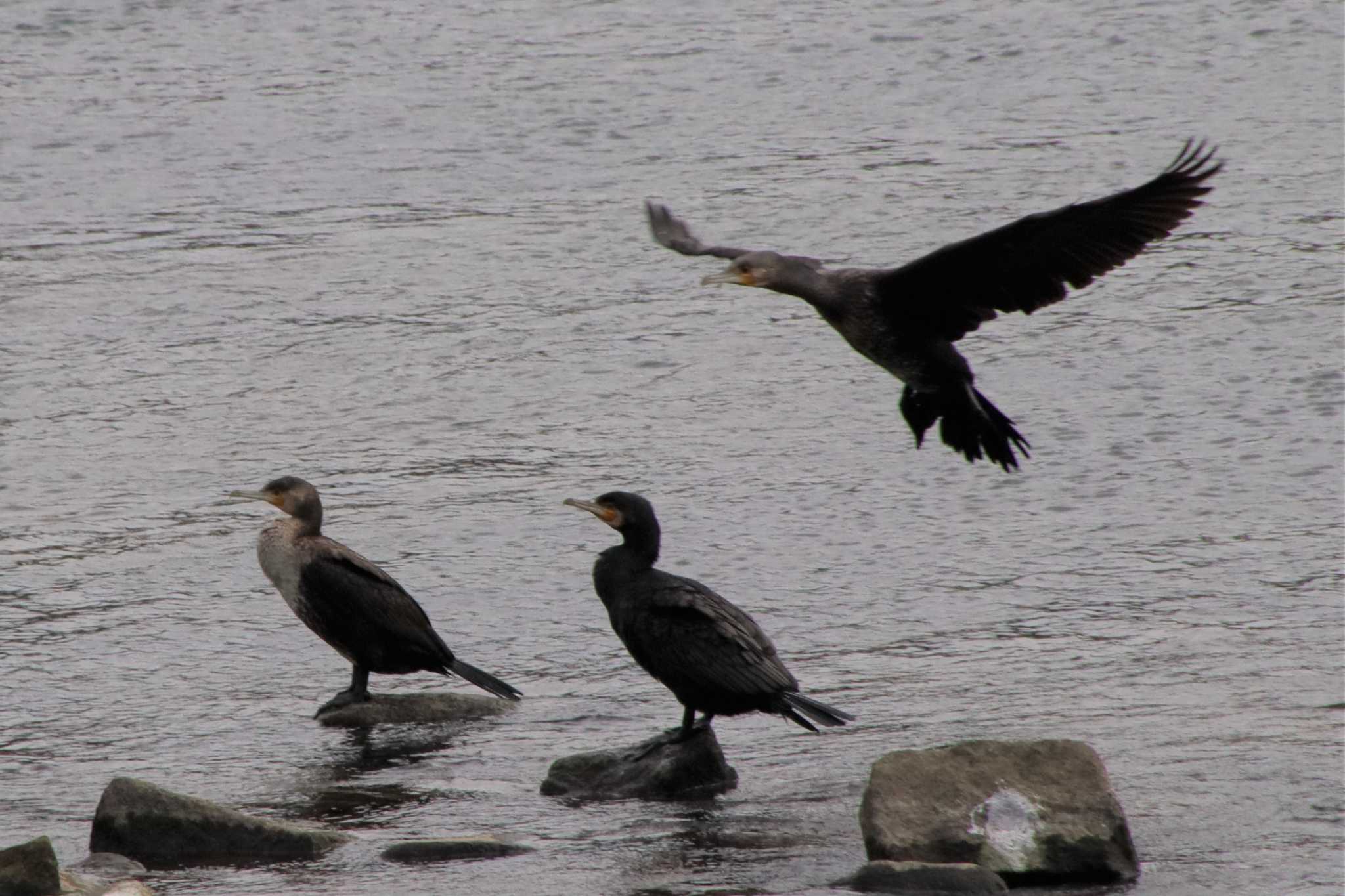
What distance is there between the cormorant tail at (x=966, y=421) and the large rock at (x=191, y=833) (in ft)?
9.76

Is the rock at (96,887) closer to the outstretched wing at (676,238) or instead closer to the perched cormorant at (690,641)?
the perched cormorant at (690,641)

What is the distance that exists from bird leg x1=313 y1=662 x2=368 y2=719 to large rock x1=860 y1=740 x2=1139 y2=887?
2.50 m

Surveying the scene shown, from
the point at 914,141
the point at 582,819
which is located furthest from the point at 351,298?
the point at 582,819

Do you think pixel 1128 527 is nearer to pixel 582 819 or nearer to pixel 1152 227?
pixel 1152 227

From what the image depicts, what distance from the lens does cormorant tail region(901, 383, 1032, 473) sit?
820 cm

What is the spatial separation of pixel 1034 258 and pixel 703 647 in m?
1.87

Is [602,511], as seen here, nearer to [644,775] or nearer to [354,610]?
[644,775]

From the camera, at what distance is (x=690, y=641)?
7.20 meters

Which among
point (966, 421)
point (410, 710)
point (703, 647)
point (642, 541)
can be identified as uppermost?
point (966, 421)

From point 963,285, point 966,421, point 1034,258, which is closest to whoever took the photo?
point 1034,258

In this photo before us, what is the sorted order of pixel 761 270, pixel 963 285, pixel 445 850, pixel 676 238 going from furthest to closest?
pixel 676 238 < pixel 761 270 < pixel 963 285 < pixel 445 850

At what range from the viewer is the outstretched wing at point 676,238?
29.6 feet

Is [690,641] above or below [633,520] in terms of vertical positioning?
below

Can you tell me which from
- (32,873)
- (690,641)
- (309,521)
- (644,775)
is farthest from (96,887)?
(309,521)
